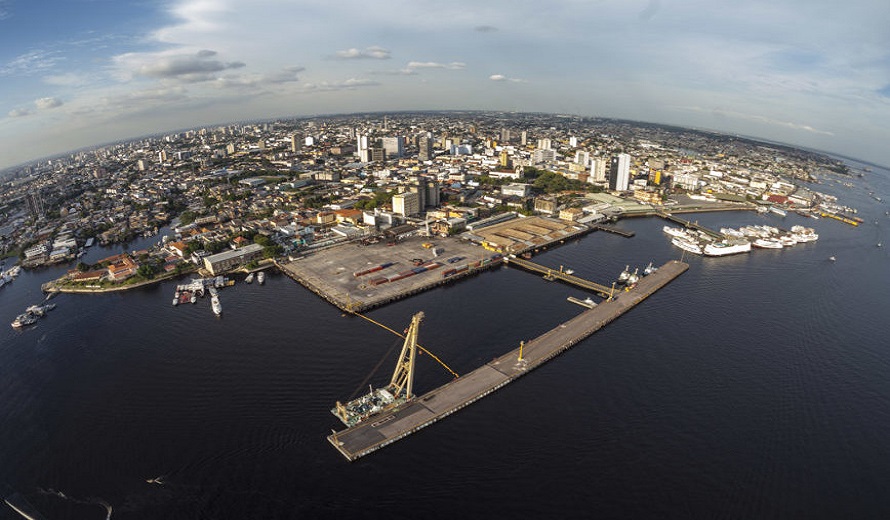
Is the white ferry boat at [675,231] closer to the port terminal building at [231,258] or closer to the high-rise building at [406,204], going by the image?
the high-rise building at [406,204]

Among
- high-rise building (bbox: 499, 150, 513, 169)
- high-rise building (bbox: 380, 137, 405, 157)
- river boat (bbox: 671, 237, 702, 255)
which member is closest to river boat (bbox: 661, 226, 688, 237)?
river boat (bbox: 671, 237, 702, 255)

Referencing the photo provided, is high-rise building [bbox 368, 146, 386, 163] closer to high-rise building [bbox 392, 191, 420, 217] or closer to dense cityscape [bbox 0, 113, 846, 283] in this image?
dense cityscape [bbox 0, 113, 846, 283]

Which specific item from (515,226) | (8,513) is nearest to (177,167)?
(515,226)

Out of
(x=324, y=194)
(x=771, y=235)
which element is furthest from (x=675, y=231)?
(x=324, y=194)

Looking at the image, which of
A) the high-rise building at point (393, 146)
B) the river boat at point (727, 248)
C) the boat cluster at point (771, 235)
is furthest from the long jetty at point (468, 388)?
the high-rise building at point (393, 146)

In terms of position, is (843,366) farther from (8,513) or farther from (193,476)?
(8,513)

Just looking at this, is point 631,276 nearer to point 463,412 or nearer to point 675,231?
point 675,231

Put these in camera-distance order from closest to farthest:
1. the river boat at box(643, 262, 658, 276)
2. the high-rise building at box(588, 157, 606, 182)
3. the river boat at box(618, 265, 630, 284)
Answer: the river boat at box(618, 265, 630, 284)
the river boat at box(643, 262, 658, 276)
the high-rise building at box(588, 157, 606, 182)
